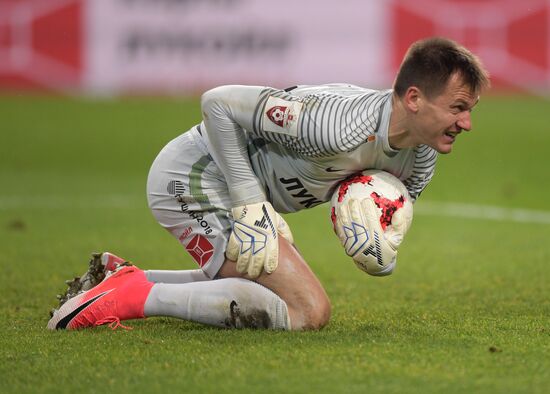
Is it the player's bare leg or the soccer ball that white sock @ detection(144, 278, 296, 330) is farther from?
the soccer ball

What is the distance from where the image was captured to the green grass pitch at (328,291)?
13.6 ft

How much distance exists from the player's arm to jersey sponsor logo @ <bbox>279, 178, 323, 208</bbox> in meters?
0.21

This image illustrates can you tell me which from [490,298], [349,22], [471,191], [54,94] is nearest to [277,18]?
[349,22]

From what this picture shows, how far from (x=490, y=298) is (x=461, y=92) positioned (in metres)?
1.66

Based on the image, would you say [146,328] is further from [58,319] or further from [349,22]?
[349,22]

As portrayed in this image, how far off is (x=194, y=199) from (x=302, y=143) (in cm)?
78

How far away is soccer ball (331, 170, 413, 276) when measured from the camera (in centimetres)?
503

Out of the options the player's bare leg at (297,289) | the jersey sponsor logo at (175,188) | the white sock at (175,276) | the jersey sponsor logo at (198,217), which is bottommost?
the white sock at (175,276)

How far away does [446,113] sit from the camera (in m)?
4.84

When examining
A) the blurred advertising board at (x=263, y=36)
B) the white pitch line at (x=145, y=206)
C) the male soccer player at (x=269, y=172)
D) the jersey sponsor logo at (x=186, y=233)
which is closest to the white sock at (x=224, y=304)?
the male soccer player at (x=269, y=172)

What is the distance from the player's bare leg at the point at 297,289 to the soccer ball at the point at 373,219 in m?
0.26

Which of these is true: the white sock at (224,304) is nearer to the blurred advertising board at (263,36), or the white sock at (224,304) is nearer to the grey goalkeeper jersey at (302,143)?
the grey goalkeeper jersey at (302,143)

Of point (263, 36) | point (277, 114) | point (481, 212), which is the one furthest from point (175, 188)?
point (263, 36)

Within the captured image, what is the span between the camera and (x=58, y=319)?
523cm
